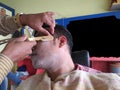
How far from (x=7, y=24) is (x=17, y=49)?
0.37m

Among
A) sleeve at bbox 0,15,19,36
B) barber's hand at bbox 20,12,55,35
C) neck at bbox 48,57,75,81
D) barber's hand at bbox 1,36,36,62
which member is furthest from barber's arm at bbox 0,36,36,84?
neck at bbox 48,57,75,81

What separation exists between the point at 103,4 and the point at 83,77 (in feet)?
4.93

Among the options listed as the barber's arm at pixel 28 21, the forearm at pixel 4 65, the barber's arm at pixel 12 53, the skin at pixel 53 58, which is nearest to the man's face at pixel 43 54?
the skin at pixel 53 58

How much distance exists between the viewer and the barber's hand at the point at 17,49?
91cm

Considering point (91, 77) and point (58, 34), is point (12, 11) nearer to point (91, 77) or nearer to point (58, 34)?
point (58, 34)

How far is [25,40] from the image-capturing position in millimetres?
990

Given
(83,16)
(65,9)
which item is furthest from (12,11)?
(83,16)

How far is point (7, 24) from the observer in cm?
126

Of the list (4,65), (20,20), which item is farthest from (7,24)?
(4,65)

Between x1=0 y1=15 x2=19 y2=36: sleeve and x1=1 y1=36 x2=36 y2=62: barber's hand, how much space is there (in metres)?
0.28

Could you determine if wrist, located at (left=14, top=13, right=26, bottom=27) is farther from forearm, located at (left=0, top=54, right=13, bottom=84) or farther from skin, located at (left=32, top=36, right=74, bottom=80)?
forearm, located at (left=0, top=54, right=13, bottom=84)

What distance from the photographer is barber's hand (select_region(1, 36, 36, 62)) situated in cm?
91

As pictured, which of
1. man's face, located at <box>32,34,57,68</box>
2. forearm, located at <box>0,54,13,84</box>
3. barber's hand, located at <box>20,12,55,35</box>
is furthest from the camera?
man's face, located at <box>32,34,57,68</box>

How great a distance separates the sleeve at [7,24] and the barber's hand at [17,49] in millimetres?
276
